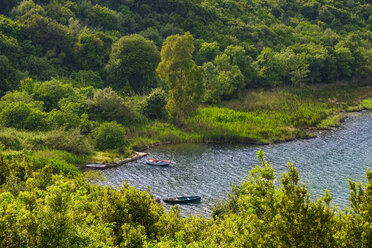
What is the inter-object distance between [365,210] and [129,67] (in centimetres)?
7266

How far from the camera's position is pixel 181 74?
71.4 meters

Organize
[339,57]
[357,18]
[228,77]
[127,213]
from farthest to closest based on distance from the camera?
[357,18] → [339,57] → [228,77] → [127,213]

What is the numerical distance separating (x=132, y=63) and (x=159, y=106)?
15463 mm

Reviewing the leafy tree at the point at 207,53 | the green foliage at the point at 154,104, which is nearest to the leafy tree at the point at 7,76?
the green foliage at the point at 154,104

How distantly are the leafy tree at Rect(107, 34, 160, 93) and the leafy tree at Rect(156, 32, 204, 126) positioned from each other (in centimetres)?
1371

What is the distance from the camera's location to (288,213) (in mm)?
15523

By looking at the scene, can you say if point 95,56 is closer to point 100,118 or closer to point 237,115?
point 100,118

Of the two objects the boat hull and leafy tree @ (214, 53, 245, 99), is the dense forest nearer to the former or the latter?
leafy tree @ (214, 53, 245, 99)

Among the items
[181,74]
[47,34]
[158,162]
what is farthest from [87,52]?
[158,162]

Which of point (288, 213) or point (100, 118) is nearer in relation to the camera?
point (288, 213)

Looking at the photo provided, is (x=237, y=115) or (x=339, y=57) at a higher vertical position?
(x=339, y=57)

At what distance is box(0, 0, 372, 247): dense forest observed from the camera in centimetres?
1677

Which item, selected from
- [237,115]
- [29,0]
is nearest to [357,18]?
[237,115]

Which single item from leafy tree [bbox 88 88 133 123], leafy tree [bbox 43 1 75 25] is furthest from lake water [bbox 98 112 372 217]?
leafy tree [bbox 43 1 75 25]
